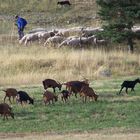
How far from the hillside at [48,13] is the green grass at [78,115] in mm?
27257

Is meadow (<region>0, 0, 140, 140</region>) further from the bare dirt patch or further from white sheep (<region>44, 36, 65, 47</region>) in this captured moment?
white sheep (<region>44, 36, 65, 47</region>)

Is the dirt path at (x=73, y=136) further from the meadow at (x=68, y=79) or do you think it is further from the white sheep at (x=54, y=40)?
the white sheep at (x=54, y=40)

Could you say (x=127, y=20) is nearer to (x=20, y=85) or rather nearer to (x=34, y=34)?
(x=34, y=34)

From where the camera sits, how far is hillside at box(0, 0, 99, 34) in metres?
51.5

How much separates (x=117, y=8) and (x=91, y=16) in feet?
56.9

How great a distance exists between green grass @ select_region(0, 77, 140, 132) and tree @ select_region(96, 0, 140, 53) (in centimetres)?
1460

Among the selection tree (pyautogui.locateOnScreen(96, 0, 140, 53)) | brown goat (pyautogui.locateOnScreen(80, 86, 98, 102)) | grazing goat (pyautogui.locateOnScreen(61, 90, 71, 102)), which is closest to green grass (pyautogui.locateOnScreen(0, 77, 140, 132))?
grazing goat (pyautogui.locateOnScreen(61, 90, 71, 102))

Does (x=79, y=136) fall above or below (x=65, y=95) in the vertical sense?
below

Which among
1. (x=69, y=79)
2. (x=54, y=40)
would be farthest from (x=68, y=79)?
(x=54, y=40)

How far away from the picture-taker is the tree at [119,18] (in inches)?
1422

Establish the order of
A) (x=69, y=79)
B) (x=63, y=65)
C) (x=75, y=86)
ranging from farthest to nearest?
(x=63, y=65) → (x=69, y=79) → (x=75, y=86)

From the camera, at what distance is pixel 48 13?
58406mm

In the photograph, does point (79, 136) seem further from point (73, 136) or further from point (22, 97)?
point (22, 97)

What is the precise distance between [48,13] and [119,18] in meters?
22.5
